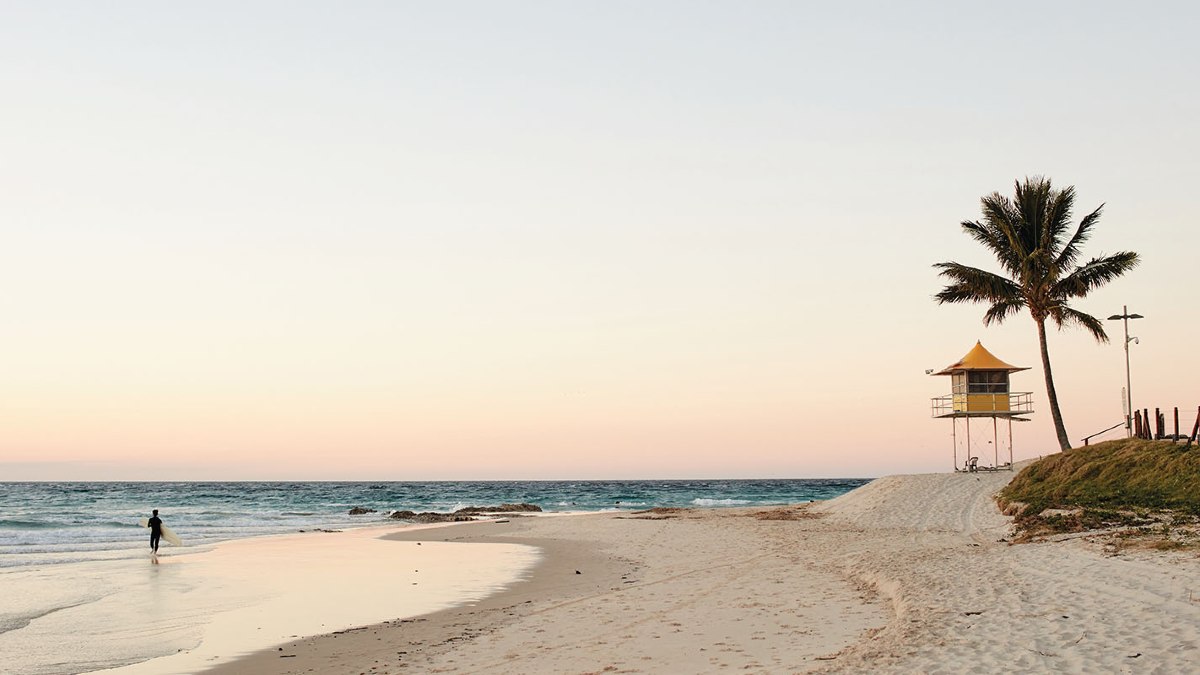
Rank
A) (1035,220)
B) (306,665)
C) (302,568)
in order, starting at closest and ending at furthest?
1. (306,665)
2. (302,568)
3. (1035,220)

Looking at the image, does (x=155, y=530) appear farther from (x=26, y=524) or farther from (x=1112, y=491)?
(x=1112, y=491)

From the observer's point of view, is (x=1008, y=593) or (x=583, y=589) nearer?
(x=1008, y=593)

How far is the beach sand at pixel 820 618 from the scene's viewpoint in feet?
34.0

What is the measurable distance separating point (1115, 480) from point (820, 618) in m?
20.0

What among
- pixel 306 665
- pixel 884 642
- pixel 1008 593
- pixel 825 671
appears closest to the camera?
pixel 825 671

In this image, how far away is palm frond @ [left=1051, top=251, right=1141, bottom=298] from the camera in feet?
127

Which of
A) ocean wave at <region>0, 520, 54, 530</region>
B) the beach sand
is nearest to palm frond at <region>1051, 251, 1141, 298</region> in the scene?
the beach sand

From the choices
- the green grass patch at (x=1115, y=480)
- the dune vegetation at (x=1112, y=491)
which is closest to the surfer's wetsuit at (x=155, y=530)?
the dune vegetation at (x=1112, y=491)

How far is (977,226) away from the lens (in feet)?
137

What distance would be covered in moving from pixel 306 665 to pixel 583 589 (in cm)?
728

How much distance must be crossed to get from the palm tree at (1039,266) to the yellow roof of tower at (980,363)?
9.29 feet

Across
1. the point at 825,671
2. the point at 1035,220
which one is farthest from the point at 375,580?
the point at 1035,220

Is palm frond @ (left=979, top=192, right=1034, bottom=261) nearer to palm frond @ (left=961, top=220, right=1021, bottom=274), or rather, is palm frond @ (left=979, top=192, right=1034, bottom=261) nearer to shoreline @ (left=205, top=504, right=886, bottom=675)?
palm frond @ (left=961, top=220, right=1021, bottom=274)

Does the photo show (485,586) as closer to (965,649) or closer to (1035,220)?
(965,649)
